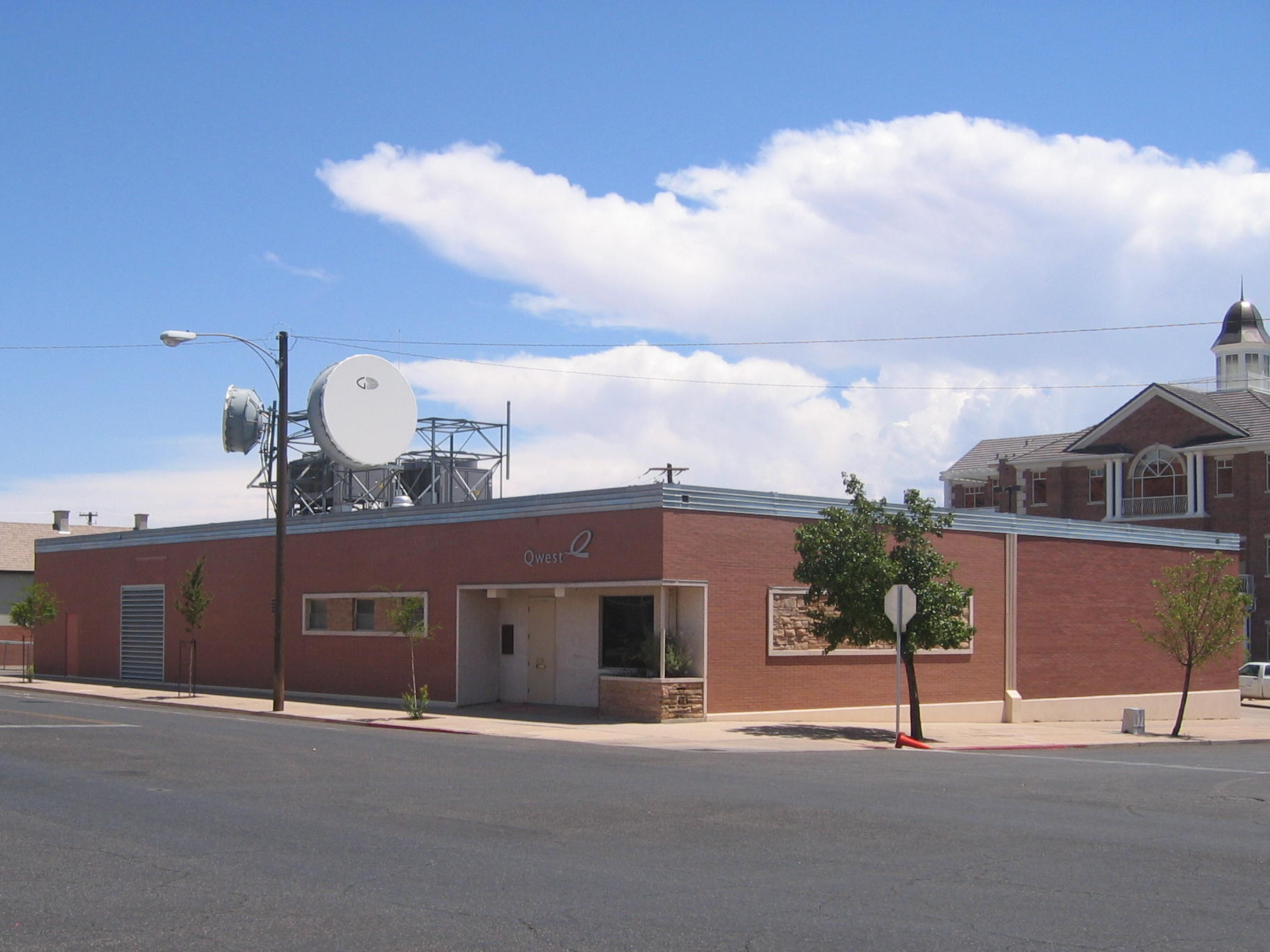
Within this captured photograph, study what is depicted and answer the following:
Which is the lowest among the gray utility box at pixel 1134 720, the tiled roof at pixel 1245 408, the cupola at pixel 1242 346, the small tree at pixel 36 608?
the gray utility box at pixel 1134 720

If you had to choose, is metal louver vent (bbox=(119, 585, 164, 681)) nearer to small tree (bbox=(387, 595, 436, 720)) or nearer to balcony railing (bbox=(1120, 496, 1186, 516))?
small tree (bbox=(387, 595, 436, 720))

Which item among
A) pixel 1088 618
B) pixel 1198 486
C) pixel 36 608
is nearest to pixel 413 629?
pixel 1088 618

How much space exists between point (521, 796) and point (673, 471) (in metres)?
18.1

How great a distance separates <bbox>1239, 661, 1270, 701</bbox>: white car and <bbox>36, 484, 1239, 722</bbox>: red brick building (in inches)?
505

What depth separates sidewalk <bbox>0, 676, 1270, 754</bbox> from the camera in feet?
72.3

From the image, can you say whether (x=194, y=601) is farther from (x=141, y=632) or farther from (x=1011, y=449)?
(x=1011, y=449)

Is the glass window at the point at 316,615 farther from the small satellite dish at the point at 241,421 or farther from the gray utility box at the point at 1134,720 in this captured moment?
the gray utility box at the point at 1134,720

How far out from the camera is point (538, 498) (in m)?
26.7

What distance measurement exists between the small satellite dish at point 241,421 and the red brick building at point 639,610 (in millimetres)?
3104

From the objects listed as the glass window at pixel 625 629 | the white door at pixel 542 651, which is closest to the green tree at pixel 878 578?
the glass window at pixel 625 629

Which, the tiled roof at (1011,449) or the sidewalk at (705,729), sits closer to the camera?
the sidewalk at (705,729)

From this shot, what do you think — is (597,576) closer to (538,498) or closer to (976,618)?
(538,498)

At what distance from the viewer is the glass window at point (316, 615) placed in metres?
32.2

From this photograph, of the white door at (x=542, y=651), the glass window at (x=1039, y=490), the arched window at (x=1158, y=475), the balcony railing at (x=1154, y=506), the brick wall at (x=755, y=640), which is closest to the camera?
the brick wall at (x=755, y=640)
